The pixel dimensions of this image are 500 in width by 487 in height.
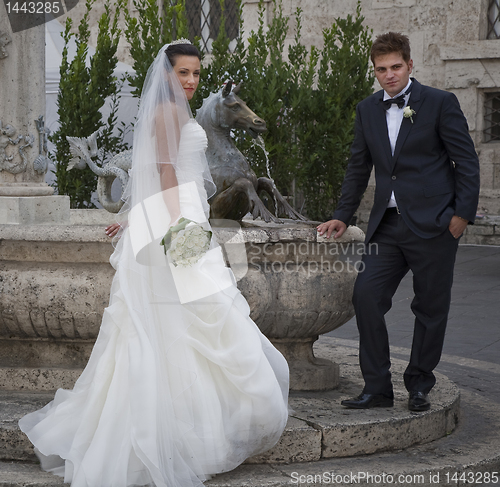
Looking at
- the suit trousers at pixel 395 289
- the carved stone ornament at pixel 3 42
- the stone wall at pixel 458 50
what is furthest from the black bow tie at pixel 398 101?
the stone wall at pixel 458 50

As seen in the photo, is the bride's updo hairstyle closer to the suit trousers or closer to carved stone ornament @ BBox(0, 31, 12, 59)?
the suit trousers

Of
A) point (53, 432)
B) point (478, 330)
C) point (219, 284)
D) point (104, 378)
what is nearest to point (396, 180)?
point (219, 284)

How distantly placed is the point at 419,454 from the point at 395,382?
77 cm

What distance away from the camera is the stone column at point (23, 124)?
14.9 feet

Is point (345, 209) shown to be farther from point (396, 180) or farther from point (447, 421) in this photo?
point (447, 421)

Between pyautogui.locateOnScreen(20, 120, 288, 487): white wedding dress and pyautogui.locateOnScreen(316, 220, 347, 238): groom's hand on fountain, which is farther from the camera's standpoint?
pyautogui.locateOnScreen(316, 220, 347, 238): groom's hand on fountain

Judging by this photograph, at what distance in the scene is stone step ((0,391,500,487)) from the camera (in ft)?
9.75

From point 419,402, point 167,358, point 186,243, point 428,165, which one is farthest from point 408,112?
point 167,358

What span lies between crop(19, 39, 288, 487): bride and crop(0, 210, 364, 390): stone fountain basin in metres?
0.39

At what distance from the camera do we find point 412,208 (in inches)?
136

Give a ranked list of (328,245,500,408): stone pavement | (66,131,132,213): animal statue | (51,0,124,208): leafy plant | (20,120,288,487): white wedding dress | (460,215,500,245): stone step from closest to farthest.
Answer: (20,120,288,487): white wedding dress → (66,131,132,213): animal statue → (328,245,500,408): stone pavement → (51,0,124,208): leafy plant → (460,215,500,245): stone step

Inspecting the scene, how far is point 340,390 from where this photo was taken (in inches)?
156

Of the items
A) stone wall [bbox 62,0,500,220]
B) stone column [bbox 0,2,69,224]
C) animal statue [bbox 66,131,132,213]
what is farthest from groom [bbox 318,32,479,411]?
stone wall [bbox 62,0,500,220]

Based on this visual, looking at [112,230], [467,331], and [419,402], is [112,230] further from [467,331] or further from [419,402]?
[467,331]
